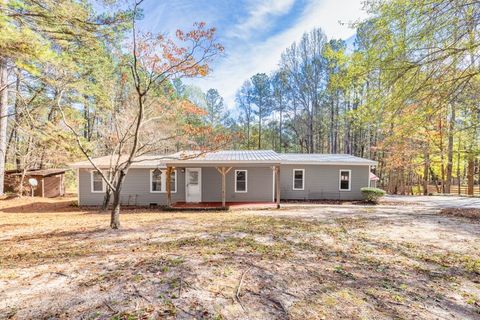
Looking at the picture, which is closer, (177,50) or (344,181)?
(177,50)

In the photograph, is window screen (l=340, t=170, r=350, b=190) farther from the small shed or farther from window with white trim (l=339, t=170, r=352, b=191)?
the small shed

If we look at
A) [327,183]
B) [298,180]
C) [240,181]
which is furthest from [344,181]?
[240,181]

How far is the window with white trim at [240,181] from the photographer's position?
535 inches

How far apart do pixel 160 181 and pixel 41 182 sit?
32.8 ft

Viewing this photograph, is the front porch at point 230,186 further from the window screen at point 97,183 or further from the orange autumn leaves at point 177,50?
the orange autumn leaves at point 177,50

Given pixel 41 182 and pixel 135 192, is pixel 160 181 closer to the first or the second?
pixel 135 192

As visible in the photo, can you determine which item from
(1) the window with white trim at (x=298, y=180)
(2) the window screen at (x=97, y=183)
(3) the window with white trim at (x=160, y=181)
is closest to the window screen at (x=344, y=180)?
(1) the window with white trim at (x=298, y=180)

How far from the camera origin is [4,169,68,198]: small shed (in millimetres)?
15813

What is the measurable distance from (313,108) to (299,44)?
675 cm

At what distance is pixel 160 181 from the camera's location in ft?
44.4

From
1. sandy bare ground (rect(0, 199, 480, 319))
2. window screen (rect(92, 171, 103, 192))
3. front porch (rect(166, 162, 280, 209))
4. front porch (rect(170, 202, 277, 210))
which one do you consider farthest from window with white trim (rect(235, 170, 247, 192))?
window screen (rect(92, 171, 103, 192))

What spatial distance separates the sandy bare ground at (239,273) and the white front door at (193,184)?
A: 6.25 m

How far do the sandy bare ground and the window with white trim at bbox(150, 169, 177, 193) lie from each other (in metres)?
6.42

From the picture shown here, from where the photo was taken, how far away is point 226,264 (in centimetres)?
419
